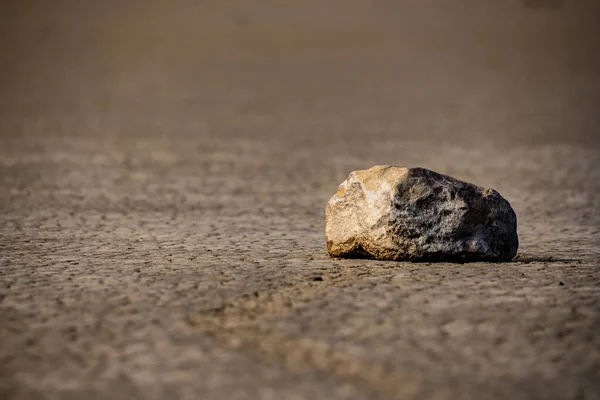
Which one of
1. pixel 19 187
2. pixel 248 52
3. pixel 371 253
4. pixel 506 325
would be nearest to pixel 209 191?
pixel 19 187

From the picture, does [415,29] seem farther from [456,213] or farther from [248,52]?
[456,213]

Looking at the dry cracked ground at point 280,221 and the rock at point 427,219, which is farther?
the rock at point 427,219

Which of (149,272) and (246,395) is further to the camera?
(149,272)

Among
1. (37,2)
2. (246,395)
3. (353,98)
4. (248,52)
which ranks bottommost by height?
(246,395)

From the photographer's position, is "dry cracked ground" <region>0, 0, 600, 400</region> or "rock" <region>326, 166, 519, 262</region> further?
"rock" <region>326, 166, 519, 262</region>
